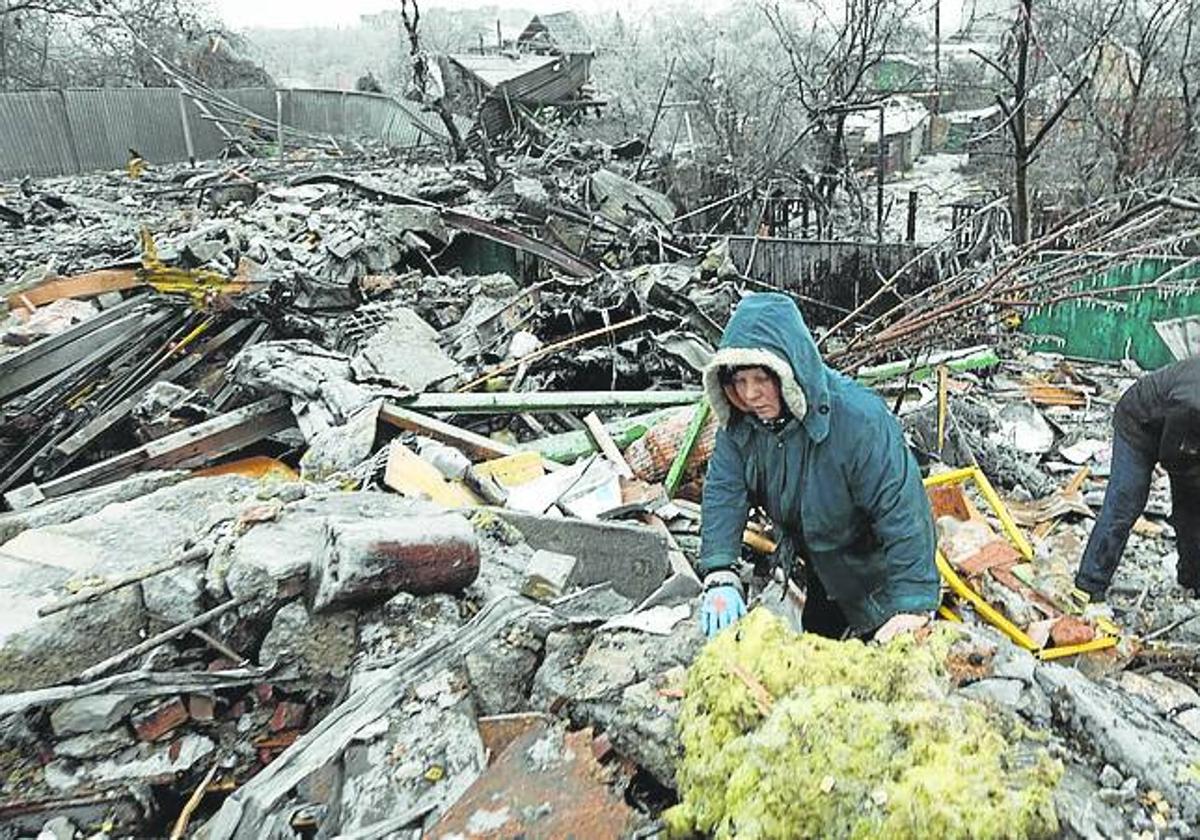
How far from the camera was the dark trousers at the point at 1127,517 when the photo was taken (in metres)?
4.18

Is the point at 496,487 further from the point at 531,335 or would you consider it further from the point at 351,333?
the point at 351,333

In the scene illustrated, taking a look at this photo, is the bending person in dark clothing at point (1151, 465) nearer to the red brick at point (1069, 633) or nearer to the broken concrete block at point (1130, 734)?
the red brick at point (1069, 633)

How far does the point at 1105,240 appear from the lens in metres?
4.77

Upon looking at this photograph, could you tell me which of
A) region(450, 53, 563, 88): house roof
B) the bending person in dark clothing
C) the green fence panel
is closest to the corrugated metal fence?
region(450, 53, 563, 88): house roof

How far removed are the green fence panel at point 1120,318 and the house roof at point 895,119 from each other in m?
12.7

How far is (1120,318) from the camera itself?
8.05m

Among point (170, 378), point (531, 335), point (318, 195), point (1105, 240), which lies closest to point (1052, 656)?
point (1105, 240)

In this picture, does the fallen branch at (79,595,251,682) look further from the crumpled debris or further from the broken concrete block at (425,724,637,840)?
the crumpled debris

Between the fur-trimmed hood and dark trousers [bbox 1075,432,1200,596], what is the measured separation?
259 centimetres

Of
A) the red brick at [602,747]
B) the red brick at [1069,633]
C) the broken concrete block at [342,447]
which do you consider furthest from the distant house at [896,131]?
the red brick at [602,747]

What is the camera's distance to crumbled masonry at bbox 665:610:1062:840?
1.23 metres

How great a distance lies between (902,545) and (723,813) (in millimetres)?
1407

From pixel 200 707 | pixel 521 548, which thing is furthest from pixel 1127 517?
pixel 200 707

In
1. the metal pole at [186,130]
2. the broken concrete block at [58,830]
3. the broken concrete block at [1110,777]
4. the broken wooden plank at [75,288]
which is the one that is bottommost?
the broken concrete block at [58,830]
